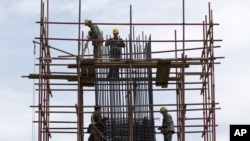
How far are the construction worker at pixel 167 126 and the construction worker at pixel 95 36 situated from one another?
128 inches

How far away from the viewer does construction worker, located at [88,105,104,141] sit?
39669 millimetres

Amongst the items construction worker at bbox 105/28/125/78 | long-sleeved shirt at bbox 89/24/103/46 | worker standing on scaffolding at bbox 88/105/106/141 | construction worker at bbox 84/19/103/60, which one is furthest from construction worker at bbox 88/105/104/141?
long-sleeved shirt at bbox 89/24/103/46

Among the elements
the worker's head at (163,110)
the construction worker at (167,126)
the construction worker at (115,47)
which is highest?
the construction worker at (115,47)

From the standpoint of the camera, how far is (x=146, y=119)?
4019 cm

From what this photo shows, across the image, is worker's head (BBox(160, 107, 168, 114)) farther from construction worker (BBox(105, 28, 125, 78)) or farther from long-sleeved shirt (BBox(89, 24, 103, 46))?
long-sleeved shirt (BBox(89, 24, 103, 46))

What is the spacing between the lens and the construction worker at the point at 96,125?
39669 mm

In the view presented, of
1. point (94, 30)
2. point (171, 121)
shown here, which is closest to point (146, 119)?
point (171, 121)

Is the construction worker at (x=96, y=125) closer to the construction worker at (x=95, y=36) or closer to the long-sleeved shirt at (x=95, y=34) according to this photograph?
the construction worker at (x=95, y=36)

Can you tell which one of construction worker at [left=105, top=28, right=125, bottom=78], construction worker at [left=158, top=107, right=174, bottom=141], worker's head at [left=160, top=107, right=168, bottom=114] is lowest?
construction worker at [left=158, top=107, right=174, bottom=141]

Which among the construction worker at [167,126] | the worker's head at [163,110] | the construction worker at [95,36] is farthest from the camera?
the construction worker at [95,36]

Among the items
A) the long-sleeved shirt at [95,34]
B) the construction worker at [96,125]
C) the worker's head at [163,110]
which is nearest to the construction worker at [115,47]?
the long-sleeved shirt at [95,34]

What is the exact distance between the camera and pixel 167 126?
39.7m

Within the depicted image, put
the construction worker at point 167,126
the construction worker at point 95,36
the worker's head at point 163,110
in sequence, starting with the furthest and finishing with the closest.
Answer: the construction worker at point 95,36
the construction worker at point 167,126
the worker's head at point 163,110

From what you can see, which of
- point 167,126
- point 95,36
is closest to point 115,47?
point 95,36
